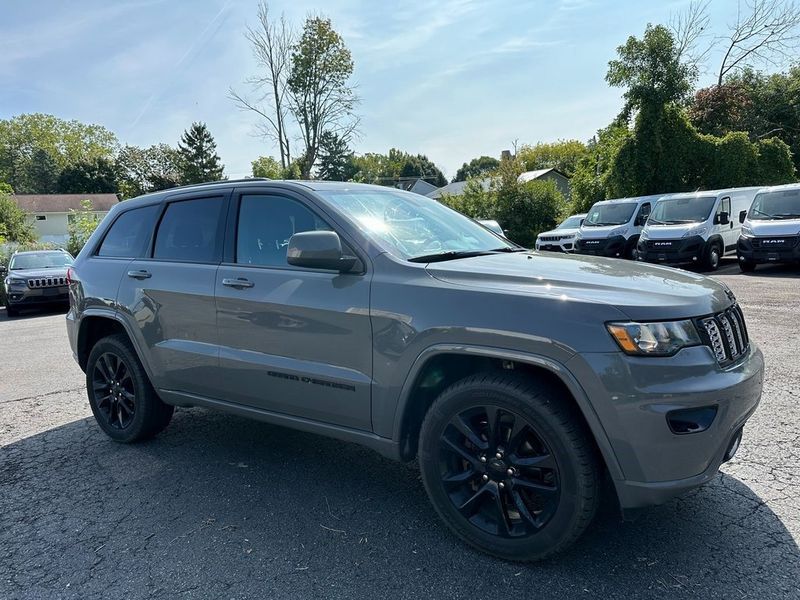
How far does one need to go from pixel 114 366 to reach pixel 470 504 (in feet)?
10.0

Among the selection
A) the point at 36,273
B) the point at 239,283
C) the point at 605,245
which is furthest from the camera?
the point at 605,245

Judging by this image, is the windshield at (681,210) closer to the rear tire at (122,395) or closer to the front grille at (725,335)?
the front grille at (725,335)

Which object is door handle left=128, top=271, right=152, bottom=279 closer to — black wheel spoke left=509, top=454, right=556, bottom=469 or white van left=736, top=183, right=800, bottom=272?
black wheel spoke left=509, top=454, right=556, bottom=469

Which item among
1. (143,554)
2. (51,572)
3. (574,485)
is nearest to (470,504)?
(574,485)

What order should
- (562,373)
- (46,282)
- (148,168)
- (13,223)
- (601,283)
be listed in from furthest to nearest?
1. (148,168)
2. (13,223)
3. (46,282)
4. (601,283)
5. (562,373)

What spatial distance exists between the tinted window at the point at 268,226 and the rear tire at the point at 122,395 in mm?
1379

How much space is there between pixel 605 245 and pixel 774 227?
15.0 ft

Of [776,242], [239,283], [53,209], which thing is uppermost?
[53,209]

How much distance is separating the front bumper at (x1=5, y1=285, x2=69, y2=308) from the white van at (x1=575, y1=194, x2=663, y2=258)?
563 inches

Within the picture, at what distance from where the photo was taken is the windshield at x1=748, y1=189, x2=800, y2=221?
12.9 m

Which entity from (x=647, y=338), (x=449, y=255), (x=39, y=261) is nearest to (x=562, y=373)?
(x=647, y=338)

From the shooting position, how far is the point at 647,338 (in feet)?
7.45

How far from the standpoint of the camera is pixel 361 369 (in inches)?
114

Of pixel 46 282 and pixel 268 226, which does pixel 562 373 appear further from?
pixel 46 282
